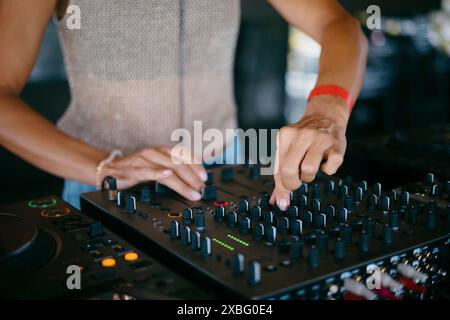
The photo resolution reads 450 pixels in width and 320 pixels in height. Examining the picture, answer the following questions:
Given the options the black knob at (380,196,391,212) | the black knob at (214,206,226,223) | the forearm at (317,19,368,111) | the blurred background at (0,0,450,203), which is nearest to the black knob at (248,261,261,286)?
the black knob at (214,206,226,223)

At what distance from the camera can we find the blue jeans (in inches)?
55.2

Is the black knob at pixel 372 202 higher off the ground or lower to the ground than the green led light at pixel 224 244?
higher

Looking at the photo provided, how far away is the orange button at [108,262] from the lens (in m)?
0.73

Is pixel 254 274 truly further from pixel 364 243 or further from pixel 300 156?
pixel 300 156

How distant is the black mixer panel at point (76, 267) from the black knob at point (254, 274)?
59 mm

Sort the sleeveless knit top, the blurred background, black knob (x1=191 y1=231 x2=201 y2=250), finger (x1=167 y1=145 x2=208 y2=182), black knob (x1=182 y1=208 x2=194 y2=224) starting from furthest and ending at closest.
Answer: the blurred background → the sleeveless knit top → finger (x1=167 y1=145 x2=208 y2=182) → black knob (x1=182 y1=208 x2=194 y2=224) → black knob (x1=191 y1=231 x2=201 y2=250)

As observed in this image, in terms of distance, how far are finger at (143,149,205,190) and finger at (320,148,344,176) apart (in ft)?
0.78

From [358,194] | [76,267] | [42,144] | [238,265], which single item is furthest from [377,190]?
[42,144]

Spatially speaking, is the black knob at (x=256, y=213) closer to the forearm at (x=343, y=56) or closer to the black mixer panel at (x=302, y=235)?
Result: the black mixer panel at (x=302, y=235)

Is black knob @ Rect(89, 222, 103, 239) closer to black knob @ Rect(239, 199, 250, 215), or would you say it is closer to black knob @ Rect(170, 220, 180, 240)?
black knob @ Rect(170, 220, 180, 240)

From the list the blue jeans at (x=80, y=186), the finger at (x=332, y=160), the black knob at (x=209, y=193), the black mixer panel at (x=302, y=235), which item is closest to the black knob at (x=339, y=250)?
the black mixer panel at (x=302, y=235)

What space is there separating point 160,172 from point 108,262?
337 millimetres

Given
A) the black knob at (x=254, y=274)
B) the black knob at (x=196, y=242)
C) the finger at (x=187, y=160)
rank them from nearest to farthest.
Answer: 1. the black knob at (x=254, y=274)
2. the black knob at (x=196, y=242)
3. the finger at (x=187, y=160)

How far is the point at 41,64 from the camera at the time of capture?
2.83 m
